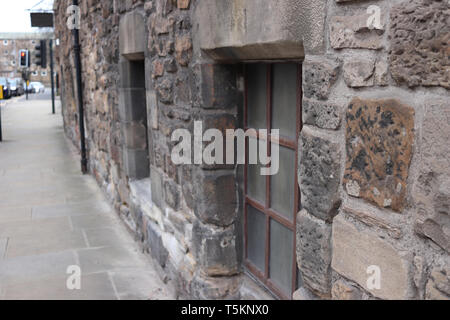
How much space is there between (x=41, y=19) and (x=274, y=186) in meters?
12.2

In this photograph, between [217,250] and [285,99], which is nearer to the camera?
[285,99]

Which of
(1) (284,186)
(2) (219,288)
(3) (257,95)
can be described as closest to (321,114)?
(1) (284,186)

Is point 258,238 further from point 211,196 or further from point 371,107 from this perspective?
point 371,107

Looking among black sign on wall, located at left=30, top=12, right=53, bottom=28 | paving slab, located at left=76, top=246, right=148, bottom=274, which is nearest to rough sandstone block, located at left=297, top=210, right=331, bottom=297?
paving slab, located at left=76, top=246, right=148, bottom=274

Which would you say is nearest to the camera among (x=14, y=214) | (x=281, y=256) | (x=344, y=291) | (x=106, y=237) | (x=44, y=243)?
(x=344, y=291)

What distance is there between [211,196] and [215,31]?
34.5 inches

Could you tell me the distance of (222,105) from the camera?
2.42m

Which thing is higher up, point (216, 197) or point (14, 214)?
point (216, 197)

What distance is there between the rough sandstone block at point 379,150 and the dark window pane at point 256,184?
99 cm

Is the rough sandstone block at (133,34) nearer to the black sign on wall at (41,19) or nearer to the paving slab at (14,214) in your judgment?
the paving slab at (14,214)

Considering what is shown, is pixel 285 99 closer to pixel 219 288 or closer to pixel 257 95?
pixel 257 95

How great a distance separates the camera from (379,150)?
1.26 metres

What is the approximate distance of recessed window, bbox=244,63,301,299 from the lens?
2.06m
